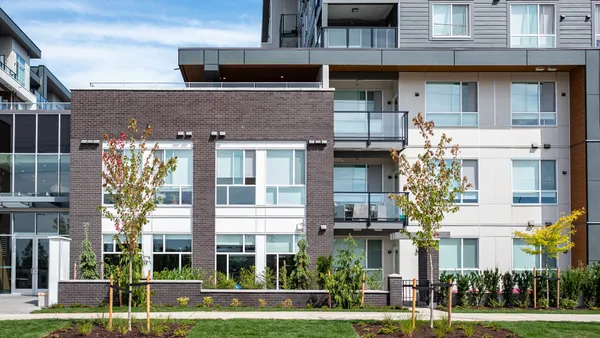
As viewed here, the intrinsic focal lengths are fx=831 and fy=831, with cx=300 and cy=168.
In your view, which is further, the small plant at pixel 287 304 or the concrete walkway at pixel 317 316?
the small plant at pixel 287 304

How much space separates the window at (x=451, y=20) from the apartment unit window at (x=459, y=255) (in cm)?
795

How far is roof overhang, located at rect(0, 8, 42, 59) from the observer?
5047 cm

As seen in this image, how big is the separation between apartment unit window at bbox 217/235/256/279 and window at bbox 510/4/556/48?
12.8m

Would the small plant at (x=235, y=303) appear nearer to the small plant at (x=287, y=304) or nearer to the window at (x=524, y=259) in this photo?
the small plant at (x=287, y=304)

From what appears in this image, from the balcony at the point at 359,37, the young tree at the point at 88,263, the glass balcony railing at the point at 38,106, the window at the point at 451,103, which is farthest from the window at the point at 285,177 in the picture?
the glass balcony railing at the point at 38,106

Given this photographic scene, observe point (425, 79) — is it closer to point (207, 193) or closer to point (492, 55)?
point (492, 55)

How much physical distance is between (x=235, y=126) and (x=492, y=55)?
32.7 feet

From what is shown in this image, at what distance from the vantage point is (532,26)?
32156 mm

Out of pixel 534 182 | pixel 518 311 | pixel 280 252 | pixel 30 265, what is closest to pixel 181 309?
pixel 280 252

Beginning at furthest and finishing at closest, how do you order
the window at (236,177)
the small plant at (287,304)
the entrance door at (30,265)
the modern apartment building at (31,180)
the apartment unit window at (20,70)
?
the apartment unit window at (20,70), the modern apartment building at (31,180), the entrance door at (30,265), the window at (236,177), the small plant at (287,304)

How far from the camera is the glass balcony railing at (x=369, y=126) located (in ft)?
100

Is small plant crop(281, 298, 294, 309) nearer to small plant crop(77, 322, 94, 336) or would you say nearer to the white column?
the white column

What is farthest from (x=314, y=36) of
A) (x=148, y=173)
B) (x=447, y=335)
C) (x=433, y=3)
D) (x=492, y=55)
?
(x=447, y=335)

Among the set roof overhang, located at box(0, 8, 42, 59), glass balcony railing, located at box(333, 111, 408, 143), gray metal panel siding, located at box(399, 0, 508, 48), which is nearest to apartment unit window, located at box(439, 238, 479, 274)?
glass balcony railing, located at box(333, 111, 408, 143)
